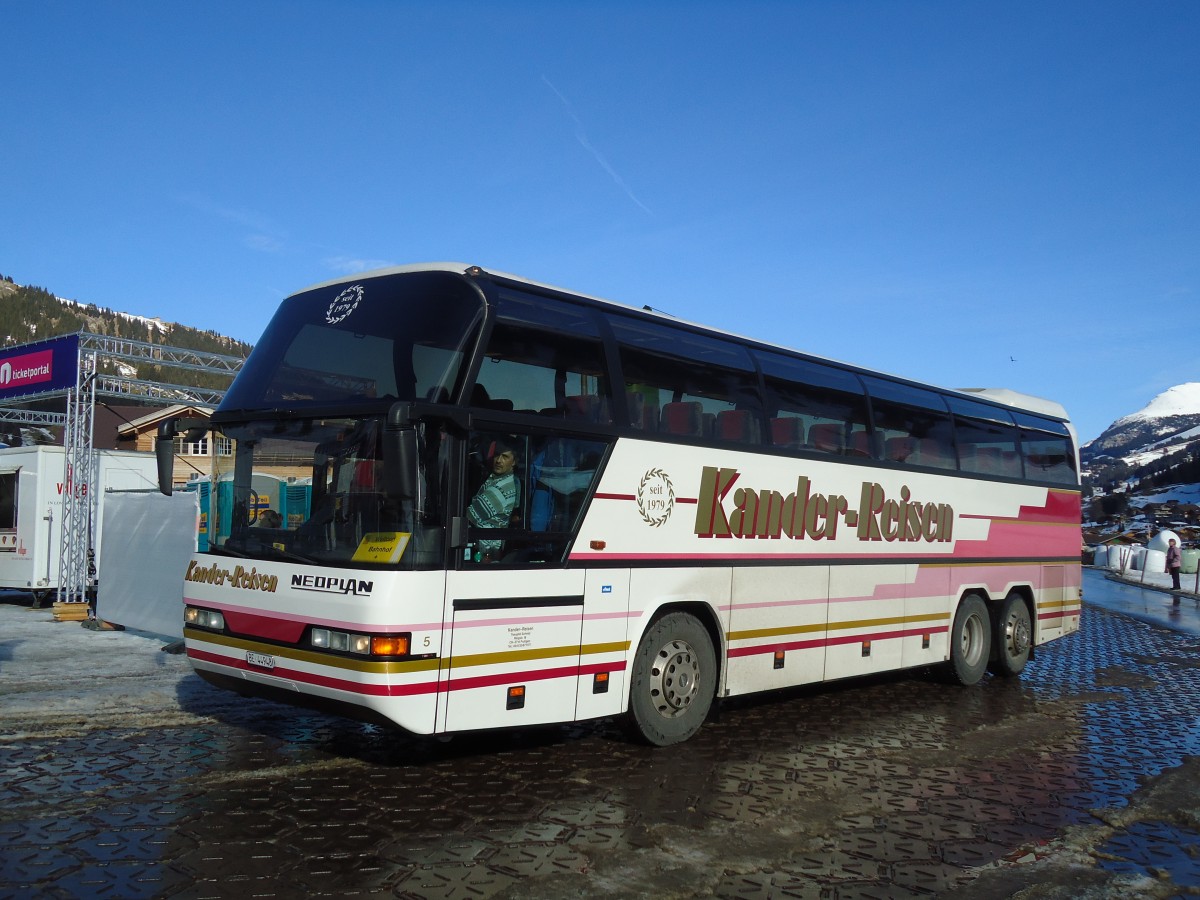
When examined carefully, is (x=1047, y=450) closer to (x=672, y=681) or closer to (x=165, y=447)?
(x=672, y=681)

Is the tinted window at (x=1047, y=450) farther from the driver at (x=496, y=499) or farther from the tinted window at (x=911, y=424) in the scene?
the driver at (x=496, y=499)

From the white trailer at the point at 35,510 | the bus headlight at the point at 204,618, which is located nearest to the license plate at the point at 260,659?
the bus headlight at the point at 204,618

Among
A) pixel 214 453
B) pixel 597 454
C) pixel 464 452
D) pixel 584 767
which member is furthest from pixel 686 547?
pixel 214 453

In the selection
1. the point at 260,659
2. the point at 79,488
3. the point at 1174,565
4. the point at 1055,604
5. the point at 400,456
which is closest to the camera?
the point at 400,456

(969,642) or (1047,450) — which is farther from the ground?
(1047,450)

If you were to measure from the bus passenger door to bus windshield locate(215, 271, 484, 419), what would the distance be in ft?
4.44

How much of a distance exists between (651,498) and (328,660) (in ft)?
9.43

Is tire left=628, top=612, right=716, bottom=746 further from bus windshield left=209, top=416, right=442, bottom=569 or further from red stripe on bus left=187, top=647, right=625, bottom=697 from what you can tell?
bus windshield left=209, top=416, right=442, bottom=569

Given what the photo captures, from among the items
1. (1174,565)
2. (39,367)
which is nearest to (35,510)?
(39,367)

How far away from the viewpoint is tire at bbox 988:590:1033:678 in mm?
13219

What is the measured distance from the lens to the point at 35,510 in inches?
776

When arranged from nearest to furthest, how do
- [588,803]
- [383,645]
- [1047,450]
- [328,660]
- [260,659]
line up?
[383,645], [328,660], [588,803], [260,659], [1047,450]

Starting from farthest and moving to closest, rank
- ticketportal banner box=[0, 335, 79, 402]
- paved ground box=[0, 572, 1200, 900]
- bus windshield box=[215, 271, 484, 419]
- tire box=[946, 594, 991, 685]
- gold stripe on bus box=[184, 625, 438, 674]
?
ticketportal banner box=[0, 335, 79, 402] < tire box=[946, 594, 991, 685] < bus windshield box=[215, 271, 484, 419] < gold stripe on bus box=[184, 625, 438, 674] < paved ground box=[0, 572, 1200, 900]

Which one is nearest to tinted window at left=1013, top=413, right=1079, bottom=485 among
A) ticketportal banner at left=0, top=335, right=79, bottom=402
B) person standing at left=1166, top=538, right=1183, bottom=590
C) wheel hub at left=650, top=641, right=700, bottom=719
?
wheel hub at left=650, top=641, right=700, bottom=719
